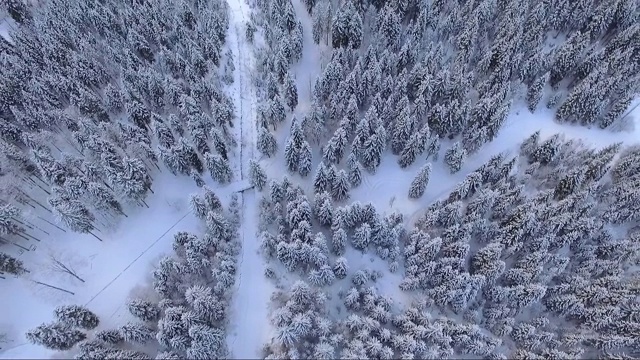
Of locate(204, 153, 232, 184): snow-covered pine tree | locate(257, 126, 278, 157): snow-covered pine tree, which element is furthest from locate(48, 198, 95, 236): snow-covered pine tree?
locate(257, 126, 278, 157): snow-covered pine tree

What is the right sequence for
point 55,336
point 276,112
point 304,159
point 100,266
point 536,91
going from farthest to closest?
point 536,91 < point 276,112 < point 304,159 < point 100,266 < point 55,336

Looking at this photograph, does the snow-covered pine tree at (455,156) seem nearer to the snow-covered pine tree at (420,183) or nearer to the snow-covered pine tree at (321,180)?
the snow-covered pine tree at (420,183)

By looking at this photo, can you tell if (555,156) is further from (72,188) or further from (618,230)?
(72,188)

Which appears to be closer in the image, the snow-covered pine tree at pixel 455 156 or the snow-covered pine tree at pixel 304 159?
the snow-covered pine tree at pixel 304 159

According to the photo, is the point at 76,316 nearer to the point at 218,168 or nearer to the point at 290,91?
the point at 218,168

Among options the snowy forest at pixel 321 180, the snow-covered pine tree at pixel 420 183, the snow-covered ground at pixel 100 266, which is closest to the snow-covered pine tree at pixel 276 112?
the snowy forest at pixel 321 180

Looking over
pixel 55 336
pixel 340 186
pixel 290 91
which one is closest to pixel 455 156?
pixel 340 186
